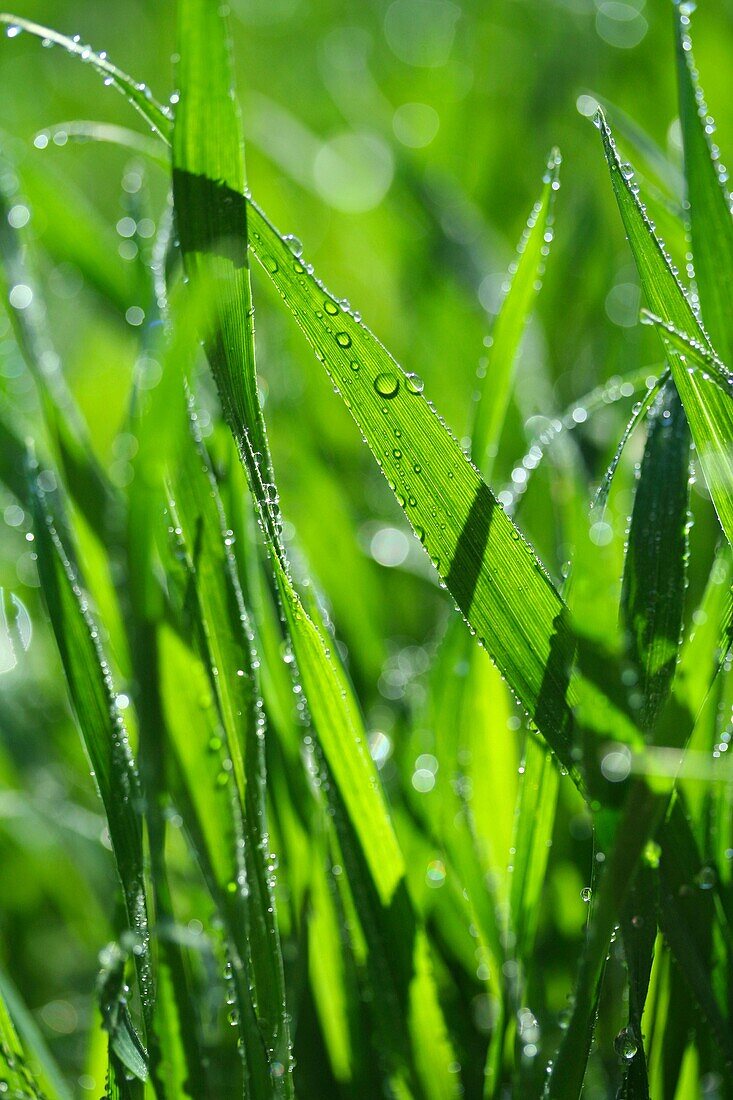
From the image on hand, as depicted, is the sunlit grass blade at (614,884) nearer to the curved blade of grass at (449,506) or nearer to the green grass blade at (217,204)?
the curved blade of grass at (449,506)

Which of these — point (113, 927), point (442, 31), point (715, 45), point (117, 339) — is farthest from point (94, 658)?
point (442, 31)

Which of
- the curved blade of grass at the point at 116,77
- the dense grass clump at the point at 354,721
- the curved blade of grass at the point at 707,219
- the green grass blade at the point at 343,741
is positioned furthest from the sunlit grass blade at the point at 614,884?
the curved blade of grass at the point at 116,77

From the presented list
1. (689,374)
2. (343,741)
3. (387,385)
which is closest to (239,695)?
(343,741)

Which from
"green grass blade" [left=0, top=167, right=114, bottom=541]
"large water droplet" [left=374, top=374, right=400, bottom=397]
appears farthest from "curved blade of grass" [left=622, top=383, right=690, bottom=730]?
"green grass blade" [left=0, top=167, right=114, bottom=541]

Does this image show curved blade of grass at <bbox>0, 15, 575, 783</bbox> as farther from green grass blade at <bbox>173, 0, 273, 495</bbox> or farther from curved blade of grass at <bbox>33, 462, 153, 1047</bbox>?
curved blade of grass at <bbox>33, 462, 153, 1047</bbox>

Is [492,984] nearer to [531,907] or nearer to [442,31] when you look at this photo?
[531,907]

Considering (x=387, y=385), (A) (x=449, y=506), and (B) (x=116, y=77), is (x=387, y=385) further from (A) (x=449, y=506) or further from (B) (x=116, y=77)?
(B) (x=116, y=77)
